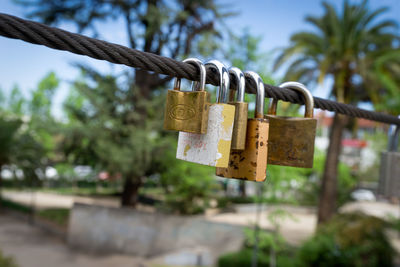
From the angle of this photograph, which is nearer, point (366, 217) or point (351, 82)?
point (366, 217)

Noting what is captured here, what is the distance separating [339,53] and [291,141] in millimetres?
12917

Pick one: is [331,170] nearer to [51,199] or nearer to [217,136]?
[217,136]

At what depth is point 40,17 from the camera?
14.5 m

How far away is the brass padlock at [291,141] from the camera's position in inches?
51.2

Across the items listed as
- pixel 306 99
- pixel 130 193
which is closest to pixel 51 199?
pixel 130 193

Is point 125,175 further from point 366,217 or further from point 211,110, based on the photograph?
point 211,110

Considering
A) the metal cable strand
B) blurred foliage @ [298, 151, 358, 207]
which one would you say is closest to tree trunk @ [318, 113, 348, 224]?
blurred foliage @ [298, 151, 358, 207]

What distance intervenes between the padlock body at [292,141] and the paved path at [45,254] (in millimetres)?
8718

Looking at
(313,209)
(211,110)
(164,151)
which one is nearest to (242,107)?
(211,110)

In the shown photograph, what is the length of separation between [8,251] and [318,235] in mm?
10792

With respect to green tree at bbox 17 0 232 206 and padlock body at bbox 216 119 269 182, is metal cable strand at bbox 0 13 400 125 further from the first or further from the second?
green tree at bbox 17 0 232 206

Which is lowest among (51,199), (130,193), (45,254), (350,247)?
(51,199)

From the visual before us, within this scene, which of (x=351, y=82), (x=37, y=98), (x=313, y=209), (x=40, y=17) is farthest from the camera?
(x=37, y=98)

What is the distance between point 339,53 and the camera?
12.8 meters
